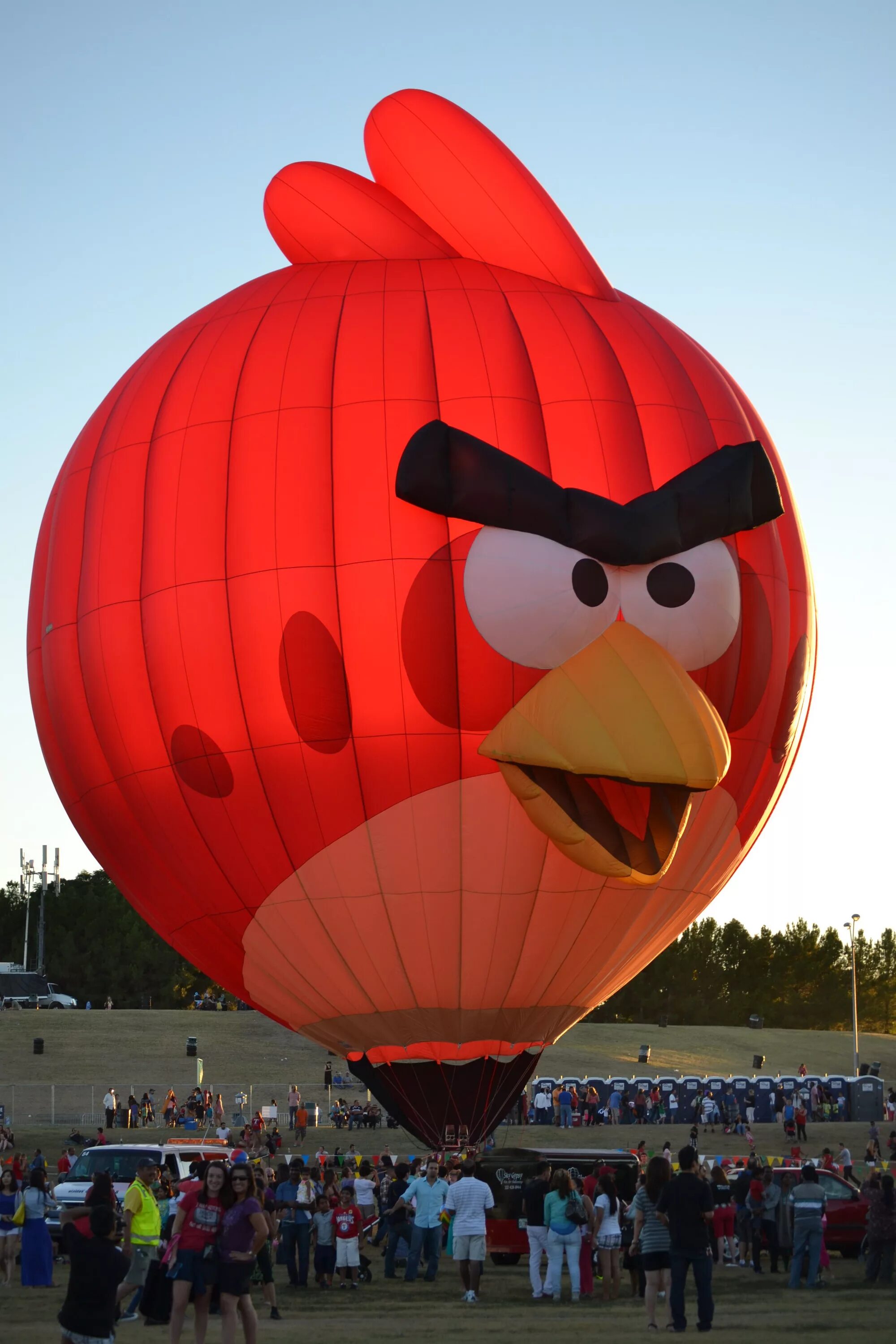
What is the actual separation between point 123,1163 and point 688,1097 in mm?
21099

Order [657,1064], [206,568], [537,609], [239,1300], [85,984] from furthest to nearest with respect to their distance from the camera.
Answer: [85,984] < [657,1064] < [206,568] < [537,609] < [239,1300]

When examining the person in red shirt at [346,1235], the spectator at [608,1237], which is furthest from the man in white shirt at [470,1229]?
the person in red shirt at [346,1235]

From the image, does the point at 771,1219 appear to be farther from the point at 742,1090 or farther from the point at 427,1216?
the point at 742,1090

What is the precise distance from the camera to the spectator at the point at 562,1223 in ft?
44.2

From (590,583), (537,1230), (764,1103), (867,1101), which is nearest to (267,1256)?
(537,1230)

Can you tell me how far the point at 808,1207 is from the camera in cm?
1463

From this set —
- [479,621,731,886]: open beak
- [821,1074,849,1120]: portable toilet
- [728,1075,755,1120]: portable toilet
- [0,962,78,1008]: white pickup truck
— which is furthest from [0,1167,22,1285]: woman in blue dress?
[0,962,78,1008]: white pickup truck

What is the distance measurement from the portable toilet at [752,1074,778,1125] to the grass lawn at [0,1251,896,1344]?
21.5 meters

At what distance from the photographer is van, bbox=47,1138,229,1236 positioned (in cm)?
1866

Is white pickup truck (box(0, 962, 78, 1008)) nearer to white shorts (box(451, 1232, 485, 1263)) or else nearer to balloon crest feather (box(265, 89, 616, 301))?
balloon crest feather (box(265, 89, 616, 301))

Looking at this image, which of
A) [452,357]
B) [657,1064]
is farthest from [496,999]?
[657,1064]

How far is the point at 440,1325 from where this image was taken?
1188 centimetres

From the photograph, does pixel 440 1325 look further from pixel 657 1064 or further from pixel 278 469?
pixel 657 1064

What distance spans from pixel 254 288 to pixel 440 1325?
489 inches
